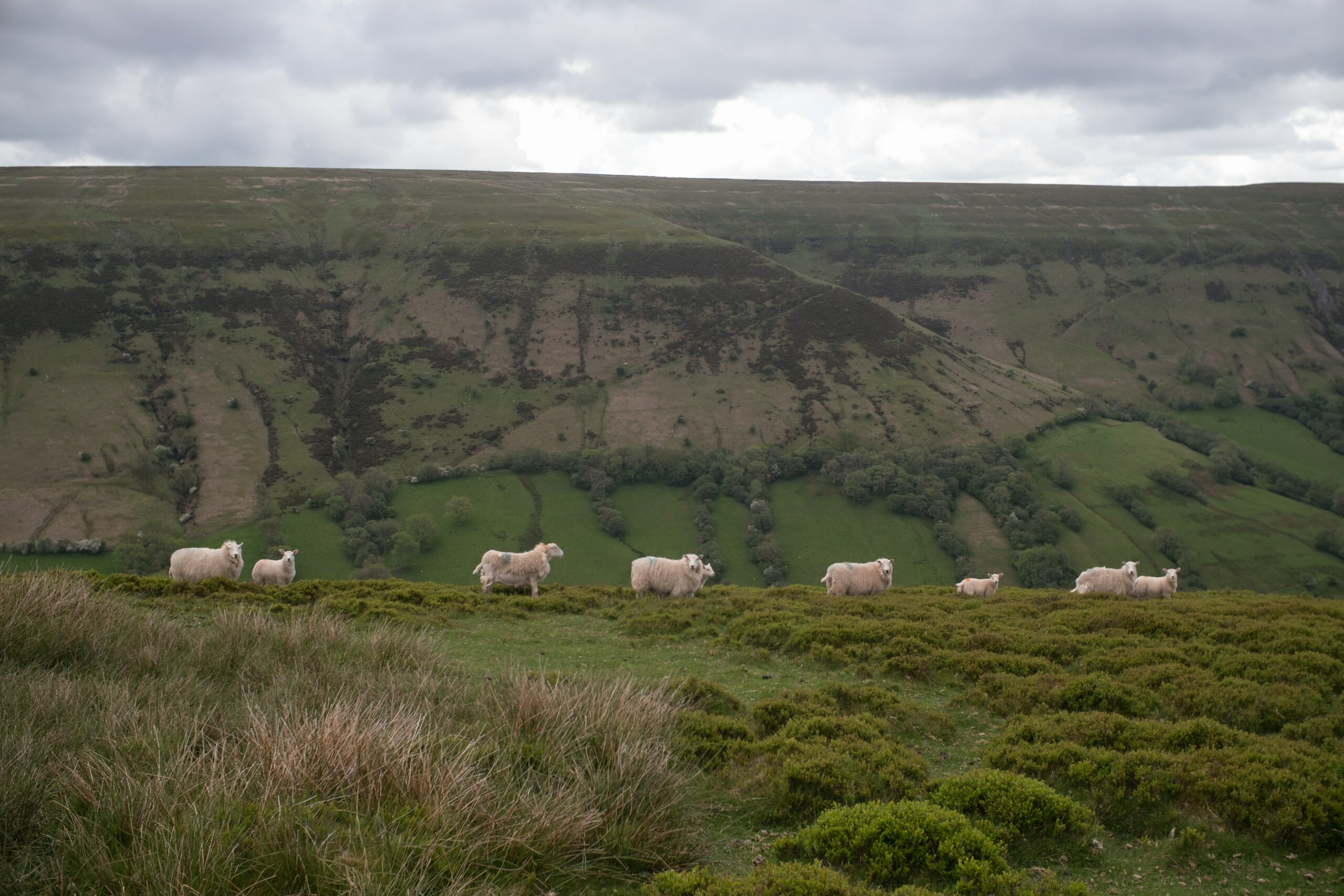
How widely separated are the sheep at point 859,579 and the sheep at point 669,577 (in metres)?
4.92

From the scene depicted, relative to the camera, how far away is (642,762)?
9375 millimetres

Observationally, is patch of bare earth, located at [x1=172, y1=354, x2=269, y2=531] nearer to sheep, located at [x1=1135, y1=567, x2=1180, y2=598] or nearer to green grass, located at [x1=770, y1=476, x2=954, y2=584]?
green grass, located at [x1=770, y1=476, x2=954, y2=584]

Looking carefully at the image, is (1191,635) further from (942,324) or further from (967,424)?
(942,324)

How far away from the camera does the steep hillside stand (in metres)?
102

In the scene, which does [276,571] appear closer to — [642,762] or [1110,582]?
[642,762]

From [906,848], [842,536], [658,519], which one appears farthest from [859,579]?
Answer: [658,519]

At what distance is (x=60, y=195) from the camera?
504ft

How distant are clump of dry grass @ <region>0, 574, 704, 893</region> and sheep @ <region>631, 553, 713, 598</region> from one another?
13.7 m

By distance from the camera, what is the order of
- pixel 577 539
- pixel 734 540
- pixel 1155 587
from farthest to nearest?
pixel 734 540 < pixel 577 539 < pixel 1155 587

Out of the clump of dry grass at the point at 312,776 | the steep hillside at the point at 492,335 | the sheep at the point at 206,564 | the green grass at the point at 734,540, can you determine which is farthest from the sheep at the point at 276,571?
the steep hillside at the point at 492,335

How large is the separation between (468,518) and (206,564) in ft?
223

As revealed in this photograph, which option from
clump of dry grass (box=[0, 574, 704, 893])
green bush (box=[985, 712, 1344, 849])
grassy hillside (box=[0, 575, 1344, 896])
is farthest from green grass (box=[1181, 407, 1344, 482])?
clump of dry grass (box=[0, 574, 704, 893])

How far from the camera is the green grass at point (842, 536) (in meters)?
87.2

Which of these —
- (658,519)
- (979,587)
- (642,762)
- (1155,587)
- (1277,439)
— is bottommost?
(658,519)
